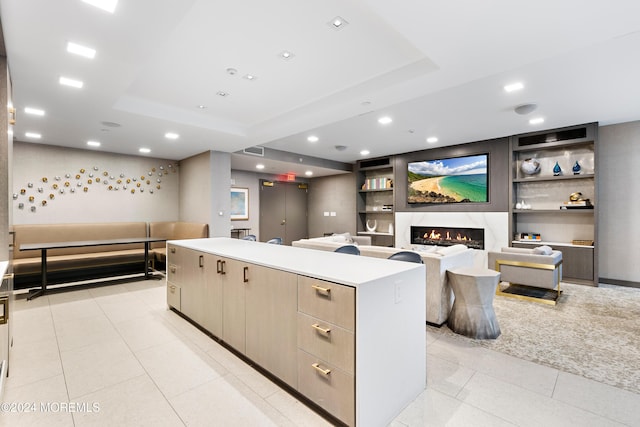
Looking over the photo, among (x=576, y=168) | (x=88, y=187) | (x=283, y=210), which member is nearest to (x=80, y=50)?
(x=88, y=187)

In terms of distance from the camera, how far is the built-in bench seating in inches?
194

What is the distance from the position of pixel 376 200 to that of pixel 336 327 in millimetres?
7433

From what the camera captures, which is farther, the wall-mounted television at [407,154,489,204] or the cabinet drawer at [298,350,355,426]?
the wall-mounted television at [407,154,489,204]

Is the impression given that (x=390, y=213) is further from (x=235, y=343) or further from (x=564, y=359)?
(x=235, y=343)

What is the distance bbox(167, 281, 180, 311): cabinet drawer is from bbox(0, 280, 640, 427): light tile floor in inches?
20.7

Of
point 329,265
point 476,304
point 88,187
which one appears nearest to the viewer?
point 329,265

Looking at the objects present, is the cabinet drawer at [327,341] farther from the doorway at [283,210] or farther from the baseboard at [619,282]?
the doorway at [283,210]

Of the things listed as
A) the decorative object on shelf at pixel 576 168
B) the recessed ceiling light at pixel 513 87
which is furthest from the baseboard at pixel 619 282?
the recessed ceiling light at pixel 513 87

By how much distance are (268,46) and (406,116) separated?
2.77 m

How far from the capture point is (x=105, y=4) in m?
1.98

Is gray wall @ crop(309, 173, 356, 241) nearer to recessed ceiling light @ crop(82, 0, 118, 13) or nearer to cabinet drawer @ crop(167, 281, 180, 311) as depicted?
cabinet drawer @ crop(167, 281, 180, 311)

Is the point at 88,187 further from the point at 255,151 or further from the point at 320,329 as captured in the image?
the point at 320,329

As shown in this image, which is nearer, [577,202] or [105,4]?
[105,4]

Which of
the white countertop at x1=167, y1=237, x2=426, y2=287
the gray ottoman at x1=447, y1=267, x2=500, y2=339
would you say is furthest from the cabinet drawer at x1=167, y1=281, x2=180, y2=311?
the gray ottoman at x1=447, y1=267, x2=500, y2=339
